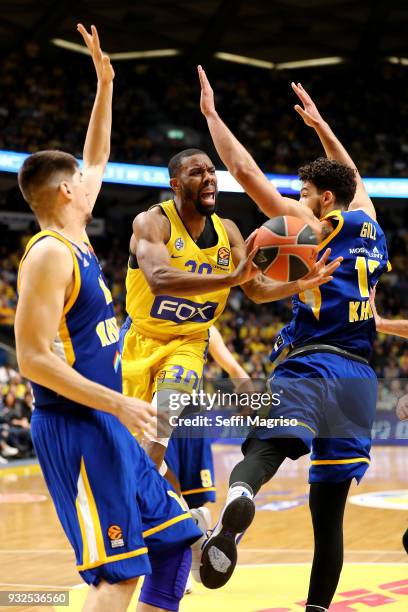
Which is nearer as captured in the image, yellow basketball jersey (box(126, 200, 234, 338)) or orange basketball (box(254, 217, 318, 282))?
orange basketball (box(254, 217, 318, 282))

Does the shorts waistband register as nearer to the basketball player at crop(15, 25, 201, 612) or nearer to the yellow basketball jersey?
the yellow basketball jersey

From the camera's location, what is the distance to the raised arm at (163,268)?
4.01m

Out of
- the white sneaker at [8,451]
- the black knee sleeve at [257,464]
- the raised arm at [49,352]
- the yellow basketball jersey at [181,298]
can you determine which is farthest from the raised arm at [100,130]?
the white sneaker at [8,451]

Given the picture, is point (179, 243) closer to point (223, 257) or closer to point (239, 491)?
point (223, 257)

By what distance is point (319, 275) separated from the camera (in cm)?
400

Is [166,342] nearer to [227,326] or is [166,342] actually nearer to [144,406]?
[144,406]

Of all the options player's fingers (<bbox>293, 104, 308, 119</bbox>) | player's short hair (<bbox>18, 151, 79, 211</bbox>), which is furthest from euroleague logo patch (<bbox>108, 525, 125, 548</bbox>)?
→ player's fingers (<bbox>293, 104, 308, 119</bbox>)

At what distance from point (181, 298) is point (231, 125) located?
22284mm

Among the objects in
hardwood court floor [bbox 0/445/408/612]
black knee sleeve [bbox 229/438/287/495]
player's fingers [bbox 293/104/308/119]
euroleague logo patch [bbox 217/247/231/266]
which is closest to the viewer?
black knee sleeve [bbox 229/438/287/495]

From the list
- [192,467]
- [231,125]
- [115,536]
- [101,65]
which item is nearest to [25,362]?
[115,536]

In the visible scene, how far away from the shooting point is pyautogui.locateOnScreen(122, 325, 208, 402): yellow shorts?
495cm

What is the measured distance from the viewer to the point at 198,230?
5137 millimetres

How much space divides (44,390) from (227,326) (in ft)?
58.6

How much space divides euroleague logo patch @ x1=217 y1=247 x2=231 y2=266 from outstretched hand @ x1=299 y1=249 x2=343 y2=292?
112cm
